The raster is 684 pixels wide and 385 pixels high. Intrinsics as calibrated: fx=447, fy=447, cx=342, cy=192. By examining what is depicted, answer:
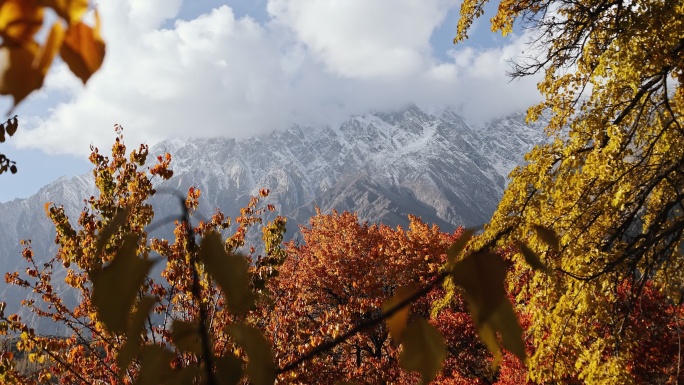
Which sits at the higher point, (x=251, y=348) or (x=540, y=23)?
(x=540, y=23)

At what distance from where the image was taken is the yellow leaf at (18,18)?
0.32 metres

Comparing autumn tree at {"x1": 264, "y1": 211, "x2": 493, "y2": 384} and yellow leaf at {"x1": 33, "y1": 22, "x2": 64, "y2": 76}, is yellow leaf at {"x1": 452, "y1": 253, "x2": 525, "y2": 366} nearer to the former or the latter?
yellow leaf at {"x1": 33, "y1": 22, "x2": 64, "y2": 76}

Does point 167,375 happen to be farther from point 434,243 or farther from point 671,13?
point 434,243

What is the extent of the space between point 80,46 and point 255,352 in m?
0.32

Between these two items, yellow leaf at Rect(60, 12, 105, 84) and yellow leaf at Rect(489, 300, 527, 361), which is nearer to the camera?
yellow leaf at Rect(60, 12, 105, 84)

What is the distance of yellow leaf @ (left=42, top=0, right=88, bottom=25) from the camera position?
312 mm

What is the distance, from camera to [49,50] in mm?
324

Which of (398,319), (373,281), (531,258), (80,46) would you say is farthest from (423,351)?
(373,281)

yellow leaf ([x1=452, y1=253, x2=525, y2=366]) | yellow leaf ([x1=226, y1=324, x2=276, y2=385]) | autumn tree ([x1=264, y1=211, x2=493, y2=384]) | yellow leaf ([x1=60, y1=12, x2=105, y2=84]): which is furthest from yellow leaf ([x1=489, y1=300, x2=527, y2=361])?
autumn tree ([x1=264, y1=211, x2=493, y2=384])

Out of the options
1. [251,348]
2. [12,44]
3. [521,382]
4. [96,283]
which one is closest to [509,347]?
[251,348]

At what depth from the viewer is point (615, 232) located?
4359 mm

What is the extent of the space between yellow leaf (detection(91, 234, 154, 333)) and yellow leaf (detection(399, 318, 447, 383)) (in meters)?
0.34

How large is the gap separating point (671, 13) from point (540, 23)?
2.23 meters

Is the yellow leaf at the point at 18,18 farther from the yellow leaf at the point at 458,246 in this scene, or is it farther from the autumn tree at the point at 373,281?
the autumn tree at the point at 373,281
